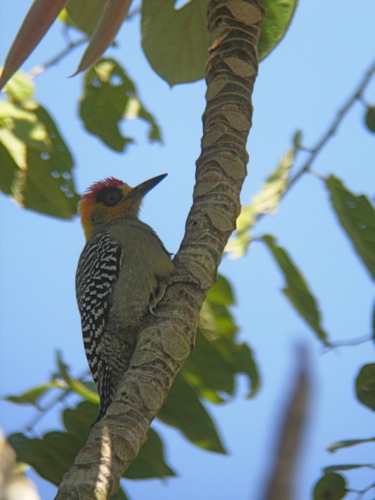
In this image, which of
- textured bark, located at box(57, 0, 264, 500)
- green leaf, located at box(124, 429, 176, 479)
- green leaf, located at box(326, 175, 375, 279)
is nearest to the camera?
textured bark, located at box(57, 0, 264, 500)

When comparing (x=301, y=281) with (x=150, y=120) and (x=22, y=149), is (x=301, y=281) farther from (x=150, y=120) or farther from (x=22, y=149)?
(x=150, y=120)

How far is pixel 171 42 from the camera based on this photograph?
348 cm

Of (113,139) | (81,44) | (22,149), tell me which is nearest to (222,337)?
(22,149)

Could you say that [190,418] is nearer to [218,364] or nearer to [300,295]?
[218,364]

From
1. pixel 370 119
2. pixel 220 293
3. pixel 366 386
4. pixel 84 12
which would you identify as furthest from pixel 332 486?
pixel 84 12

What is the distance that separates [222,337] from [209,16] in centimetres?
152

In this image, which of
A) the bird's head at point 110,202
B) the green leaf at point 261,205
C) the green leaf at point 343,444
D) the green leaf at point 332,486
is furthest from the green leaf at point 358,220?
the bird's head at point 110,202

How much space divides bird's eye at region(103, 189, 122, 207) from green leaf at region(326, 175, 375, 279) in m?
2.38

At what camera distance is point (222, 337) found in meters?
2.93

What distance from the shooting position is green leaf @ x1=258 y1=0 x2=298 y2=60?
333 centimetres

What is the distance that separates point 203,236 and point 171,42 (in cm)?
111

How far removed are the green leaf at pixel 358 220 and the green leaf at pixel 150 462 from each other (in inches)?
40.6

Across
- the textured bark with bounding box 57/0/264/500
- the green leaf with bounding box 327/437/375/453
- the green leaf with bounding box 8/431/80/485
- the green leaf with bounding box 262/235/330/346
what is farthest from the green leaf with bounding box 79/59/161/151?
the green leaf with bounding box 327/437/375/453

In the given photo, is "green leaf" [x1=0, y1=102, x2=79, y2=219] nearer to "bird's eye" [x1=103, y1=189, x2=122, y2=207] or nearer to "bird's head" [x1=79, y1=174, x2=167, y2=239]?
"bird's head" [x1=79, y1=174, x2=167, y2=239]
